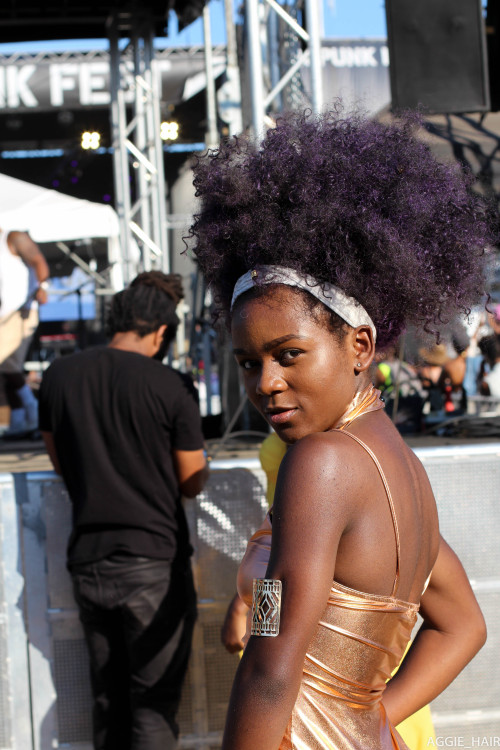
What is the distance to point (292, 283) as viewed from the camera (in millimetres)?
1341

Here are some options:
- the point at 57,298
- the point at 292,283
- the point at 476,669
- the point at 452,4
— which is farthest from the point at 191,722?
the point at 57,298

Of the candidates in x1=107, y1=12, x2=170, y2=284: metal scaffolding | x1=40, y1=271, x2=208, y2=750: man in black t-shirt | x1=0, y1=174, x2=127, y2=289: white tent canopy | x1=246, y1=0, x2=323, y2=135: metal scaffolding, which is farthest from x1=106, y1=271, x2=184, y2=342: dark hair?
x1=107, y1=12, x2=170, y2=284: metal scaffolding

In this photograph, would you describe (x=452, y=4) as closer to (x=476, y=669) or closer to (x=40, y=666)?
(x=476, y=669)

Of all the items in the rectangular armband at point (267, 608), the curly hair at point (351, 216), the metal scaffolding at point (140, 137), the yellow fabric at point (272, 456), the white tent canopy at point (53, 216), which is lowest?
the rectangular armband at point (267, 608)

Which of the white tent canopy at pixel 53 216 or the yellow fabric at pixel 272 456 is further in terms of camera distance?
the white tent canopy at pixel 53 216

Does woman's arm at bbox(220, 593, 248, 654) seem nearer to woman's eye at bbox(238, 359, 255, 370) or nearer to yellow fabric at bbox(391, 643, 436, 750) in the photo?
yellow fabric at bbox(391, 643, 436, 750)

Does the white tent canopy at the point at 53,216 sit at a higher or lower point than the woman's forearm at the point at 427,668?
higher

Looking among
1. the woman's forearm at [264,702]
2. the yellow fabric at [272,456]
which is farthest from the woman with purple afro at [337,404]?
the yellow fabric at [272,456]

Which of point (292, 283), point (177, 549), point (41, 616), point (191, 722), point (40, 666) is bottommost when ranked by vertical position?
point (191, 722)

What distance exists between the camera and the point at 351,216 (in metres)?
1.39

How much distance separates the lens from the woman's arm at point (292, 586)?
111cm

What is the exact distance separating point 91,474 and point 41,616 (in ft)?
2.23

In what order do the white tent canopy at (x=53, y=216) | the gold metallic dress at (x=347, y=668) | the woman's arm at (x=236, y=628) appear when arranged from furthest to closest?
the white tent canopy at (x=53, y=216) → the woman's arm at (x=236, y=628) → the gold metallic dress at (x=347, y=668)

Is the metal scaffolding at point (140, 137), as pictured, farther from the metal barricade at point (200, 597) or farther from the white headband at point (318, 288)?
the white headband at point (318, 288)
